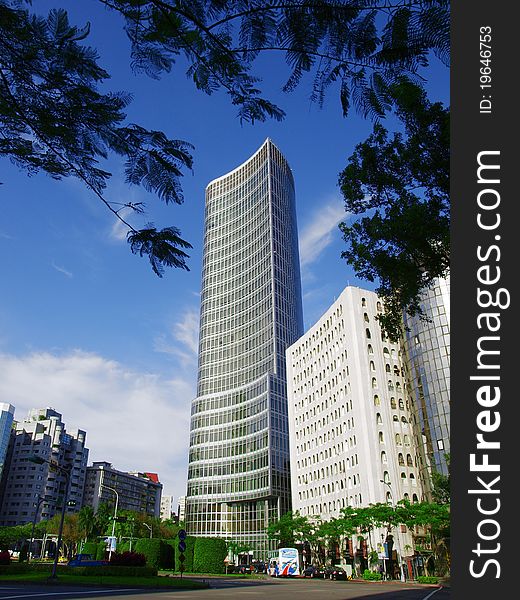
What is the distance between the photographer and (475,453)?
3598 mm

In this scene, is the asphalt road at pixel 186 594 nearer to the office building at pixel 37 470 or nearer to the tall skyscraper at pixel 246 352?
the tall skyscraper at pixel 246 352

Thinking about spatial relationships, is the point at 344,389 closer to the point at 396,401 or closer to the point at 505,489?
the point at 396,401

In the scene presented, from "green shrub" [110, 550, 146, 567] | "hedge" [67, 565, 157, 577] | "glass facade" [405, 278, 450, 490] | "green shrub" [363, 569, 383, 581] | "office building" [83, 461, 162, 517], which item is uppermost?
"glass facade" [405, 278, 450, 490]

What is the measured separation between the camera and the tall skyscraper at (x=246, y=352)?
87.8 m

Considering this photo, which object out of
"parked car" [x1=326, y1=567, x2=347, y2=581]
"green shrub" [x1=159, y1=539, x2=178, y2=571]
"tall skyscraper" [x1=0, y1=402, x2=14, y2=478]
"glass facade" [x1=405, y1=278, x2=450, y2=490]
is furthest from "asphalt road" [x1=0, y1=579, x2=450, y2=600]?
"tall skyscraper" [x1=0, y1=402, x2=14, y2=478]

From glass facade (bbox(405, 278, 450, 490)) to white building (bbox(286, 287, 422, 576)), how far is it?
1.89 m

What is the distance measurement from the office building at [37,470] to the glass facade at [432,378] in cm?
9069

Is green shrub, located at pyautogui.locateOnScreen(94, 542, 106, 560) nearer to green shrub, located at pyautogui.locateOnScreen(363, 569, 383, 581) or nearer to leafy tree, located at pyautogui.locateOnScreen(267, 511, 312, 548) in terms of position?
green shrub, located at pyautogui.locateOnScreen(363, 569, 383, 581)

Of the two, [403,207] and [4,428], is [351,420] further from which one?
[4,428]

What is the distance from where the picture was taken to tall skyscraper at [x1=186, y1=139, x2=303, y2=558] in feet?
288

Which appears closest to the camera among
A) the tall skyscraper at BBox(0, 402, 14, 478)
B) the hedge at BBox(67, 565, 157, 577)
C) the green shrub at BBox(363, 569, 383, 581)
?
the hedge at BBox(67, 565, 157, 577)

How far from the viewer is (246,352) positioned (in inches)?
4171

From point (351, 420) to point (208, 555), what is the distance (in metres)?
32.5

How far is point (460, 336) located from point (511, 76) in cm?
236
